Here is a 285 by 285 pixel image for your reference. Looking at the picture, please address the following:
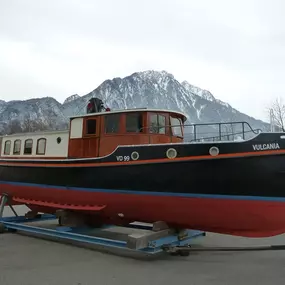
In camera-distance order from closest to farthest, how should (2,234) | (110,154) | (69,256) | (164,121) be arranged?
(69,256)
(110,154)
(164,121)
(2,234)

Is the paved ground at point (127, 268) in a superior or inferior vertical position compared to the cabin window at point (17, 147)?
inferior

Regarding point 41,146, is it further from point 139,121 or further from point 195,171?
point 195,171

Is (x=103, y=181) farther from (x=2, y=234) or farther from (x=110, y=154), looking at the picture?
(x=2, y=234)

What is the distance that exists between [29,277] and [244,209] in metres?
4.23

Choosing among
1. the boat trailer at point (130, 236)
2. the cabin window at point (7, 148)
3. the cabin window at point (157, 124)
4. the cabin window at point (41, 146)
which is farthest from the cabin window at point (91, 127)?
the cabin window at point (7, 148)

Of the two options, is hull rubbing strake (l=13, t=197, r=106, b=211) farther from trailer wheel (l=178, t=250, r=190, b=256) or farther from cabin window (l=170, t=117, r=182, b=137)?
cabin window (l=170, t=117, r=182, b=137)

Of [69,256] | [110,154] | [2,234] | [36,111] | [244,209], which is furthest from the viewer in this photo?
[36,111]

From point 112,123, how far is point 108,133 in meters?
0.27

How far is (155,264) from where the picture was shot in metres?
6.77

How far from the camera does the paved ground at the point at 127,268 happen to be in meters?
5.67

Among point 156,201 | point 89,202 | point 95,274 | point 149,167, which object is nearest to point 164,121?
point 149,167

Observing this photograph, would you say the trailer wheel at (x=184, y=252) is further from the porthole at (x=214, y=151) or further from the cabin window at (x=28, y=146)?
the cabin window at (x=28, y=146)

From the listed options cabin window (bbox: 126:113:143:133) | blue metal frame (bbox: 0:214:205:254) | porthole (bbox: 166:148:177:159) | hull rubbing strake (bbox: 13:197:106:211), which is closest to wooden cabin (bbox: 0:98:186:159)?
cabin window (bbox: 126:113:143:133)

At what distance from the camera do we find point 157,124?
27.7 ft
